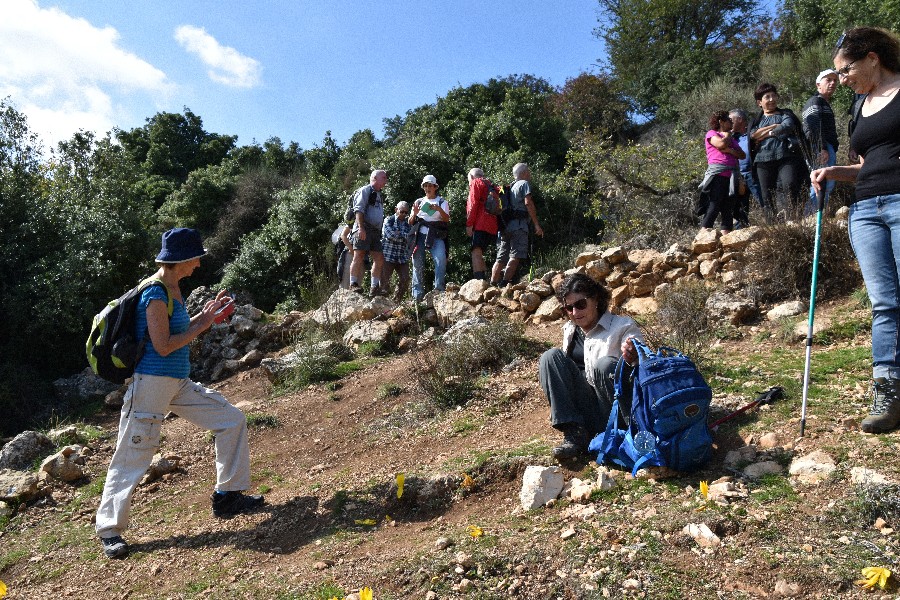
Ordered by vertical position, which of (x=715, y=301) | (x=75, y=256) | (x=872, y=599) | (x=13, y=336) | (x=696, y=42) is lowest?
(x=872, y=599)

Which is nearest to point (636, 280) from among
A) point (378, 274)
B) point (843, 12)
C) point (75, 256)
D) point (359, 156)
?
point (378, 274)

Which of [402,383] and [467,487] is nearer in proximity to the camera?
[467,487]

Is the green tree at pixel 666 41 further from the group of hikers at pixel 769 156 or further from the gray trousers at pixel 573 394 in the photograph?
the gray trousers at pixel 573 394

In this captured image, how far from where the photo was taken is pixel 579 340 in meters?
3.91

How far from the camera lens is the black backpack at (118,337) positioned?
3.76m

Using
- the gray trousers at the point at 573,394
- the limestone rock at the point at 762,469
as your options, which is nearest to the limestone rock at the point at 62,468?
the gray trousers at the point at 573,394

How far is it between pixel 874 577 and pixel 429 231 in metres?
6.67

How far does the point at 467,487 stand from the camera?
384 centimetres

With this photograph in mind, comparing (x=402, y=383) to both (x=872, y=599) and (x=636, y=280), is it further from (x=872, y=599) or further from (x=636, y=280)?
(x=872, y=599)

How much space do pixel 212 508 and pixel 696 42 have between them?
18.6 m

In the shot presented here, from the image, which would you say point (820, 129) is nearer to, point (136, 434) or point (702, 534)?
point (702, 534)

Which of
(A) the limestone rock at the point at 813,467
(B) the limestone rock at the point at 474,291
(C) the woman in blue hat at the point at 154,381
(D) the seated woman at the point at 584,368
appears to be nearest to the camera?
(A) the limestone rock at the point at 813,467

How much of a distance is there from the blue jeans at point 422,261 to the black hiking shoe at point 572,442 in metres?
4.73

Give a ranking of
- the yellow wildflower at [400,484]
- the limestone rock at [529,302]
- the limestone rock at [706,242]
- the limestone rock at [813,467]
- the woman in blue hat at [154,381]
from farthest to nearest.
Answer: the limestone rock at [529,302] → the limestone rock at [706,242] → the yellow wildflower at [400,484] → the woman in blue hat at [154,381] → the limestone rock at [813,467]
